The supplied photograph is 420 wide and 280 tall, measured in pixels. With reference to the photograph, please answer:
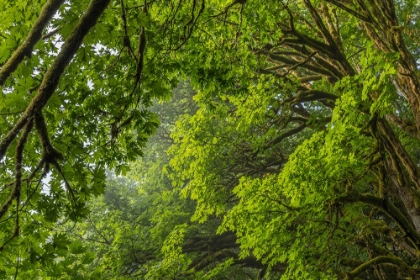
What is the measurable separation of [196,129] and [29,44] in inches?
282

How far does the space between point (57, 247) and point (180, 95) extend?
19.0 meters

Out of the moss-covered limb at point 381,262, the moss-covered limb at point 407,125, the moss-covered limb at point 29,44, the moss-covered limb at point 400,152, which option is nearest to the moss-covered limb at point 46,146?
the moss-covered limb at point 29,44

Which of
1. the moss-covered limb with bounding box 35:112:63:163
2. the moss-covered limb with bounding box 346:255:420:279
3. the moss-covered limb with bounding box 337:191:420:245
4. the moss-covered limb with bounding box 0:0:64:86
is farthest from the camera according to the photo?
the moss-covered limb with bounding box 346:255:420:279

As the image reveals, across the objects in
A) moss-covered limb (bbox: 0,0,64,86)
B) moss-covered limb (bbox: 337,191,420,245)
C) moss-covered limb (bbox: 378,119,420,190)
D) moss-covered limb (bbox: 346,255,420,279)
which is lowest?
moss-covered limb (bbox: 346,255,420,279)

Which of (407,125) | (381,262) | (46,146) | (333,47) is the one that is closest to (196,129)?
(333,47)

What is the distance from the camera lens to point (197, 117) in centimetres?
904

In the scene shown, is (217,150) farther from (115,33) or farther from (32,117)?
(32,117)

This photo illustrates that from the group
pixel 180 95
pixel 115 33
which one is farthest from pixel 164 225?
pixel 180 95

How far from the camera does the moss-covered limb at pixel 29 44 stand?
70.2 inches

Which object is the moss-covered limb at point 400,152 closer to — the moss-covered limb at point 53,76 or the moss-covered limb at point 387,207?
the moss-covered limb at point 387,207

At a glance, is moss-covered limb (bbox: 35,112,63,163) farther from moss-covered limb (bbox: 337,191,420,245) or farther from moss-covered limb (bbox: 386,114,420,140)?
moss-covered limb (bbox: 386,114,420,140)

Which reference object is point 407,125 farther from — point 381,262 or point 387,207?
point 381,262

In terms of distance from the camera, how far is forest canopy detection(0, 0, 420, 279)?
117 inches

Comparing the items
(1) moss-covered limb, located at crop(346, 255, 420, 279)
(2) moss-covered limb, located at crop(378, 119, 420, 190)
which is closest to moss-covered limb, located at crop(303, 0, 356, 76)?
(2) moss-covered limb, located at crop(378, 119, 420, 190)
